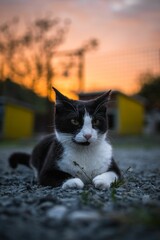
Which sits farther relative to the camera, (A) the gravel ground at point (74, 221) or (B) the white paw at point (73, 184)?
(B) the white paw at point (73, 184)

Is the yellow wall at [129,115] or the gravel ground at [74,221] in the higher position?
the gravel ground at [74,221]

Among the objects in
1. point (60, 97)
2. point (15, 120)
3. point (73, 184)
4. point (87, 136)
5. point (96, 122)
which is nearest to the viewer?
point (73, 184)

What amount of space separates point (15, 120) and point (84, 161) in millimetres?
14390

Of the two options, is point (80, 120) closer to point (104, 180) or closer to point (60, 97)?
point (60, 97)

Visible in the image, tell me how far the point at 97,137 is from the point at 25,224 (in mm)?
1787

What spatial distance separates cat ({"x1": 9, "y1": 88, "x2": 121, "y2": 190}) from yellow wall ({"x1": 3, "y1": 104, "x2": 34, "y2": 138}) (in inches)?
528

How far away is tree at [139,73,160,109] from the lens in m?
20.7

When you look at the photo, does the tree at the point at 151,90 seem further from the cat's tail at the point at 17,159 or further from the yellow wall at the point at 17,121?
the cat's tail at the point at 17,159

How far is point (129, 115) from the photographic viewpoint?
16.6 meters

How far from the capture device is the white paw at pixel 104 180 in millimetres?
3039

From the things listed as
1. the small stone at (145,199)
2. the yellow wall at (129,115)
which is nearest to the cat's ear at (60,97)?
the small stone at (145,199)

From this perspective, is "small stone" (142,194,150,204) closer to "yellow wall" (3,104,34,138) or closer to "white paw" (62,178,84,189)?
"white paw" (62,178,84,189)

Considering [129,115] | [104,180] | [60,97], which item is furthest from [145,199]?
[129,115]

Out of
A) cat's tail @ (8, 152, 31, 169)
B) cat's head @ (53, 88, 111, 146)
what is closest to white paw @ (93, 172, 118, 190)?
cat's head @ (53, 88, 111, 146)
